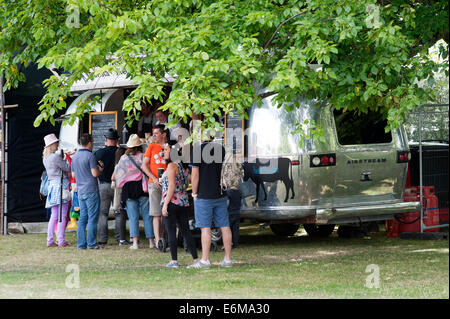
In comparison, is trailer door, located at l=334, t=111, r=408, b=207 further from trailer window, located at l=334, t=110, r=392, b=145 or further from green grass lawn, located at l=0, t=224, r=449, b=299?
green grass lawn, located at l=0, t=224, r=449, b=299

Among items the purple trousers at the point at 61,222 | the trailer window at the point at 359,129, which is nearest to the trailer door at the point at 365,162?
the trailer window at the point at 359,129

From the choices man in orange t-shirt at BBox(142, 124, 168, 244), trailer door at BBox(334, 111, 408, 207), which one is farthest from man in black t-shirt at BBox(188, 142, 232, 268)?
trailer door at BBox(334, 111, 408, 207)

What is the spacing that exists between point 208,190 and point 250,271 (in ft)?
3.63

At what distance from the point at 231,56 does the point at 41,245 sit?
235 inches

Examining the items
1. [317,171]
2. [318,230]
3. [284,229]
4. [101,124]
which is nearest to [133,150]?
[101,124]

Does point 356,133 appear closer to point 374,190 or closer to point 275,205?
point 374,190

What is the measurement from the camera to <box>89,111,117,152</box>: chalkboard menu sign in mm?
14594

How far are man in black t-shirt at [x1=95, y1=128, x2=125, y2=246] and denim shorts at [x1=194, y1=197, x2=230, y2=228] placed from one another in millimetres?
3280

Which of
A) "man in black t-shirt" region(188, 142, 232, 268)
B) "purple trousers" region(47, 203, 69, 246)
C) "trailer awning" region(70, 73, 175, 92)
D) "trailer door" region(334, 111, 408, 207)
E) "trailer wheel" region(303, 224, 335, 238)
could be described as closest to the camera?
"man in black t-shirt" region(188, 142, 232, 268)

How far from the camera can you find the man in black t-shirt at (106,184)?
1292 cm

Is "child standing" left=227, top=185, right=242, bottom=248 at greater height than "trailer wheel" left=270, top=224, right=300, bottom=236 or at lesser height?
greater

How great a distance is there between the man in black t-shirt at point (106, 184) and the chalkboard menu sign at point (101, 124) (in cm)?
146

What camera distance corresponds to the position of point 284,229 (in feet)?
48.0

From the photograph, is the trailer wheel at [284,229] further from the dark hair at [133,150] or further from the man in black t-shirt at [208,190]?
the man in black t-shirt at [208,190]
